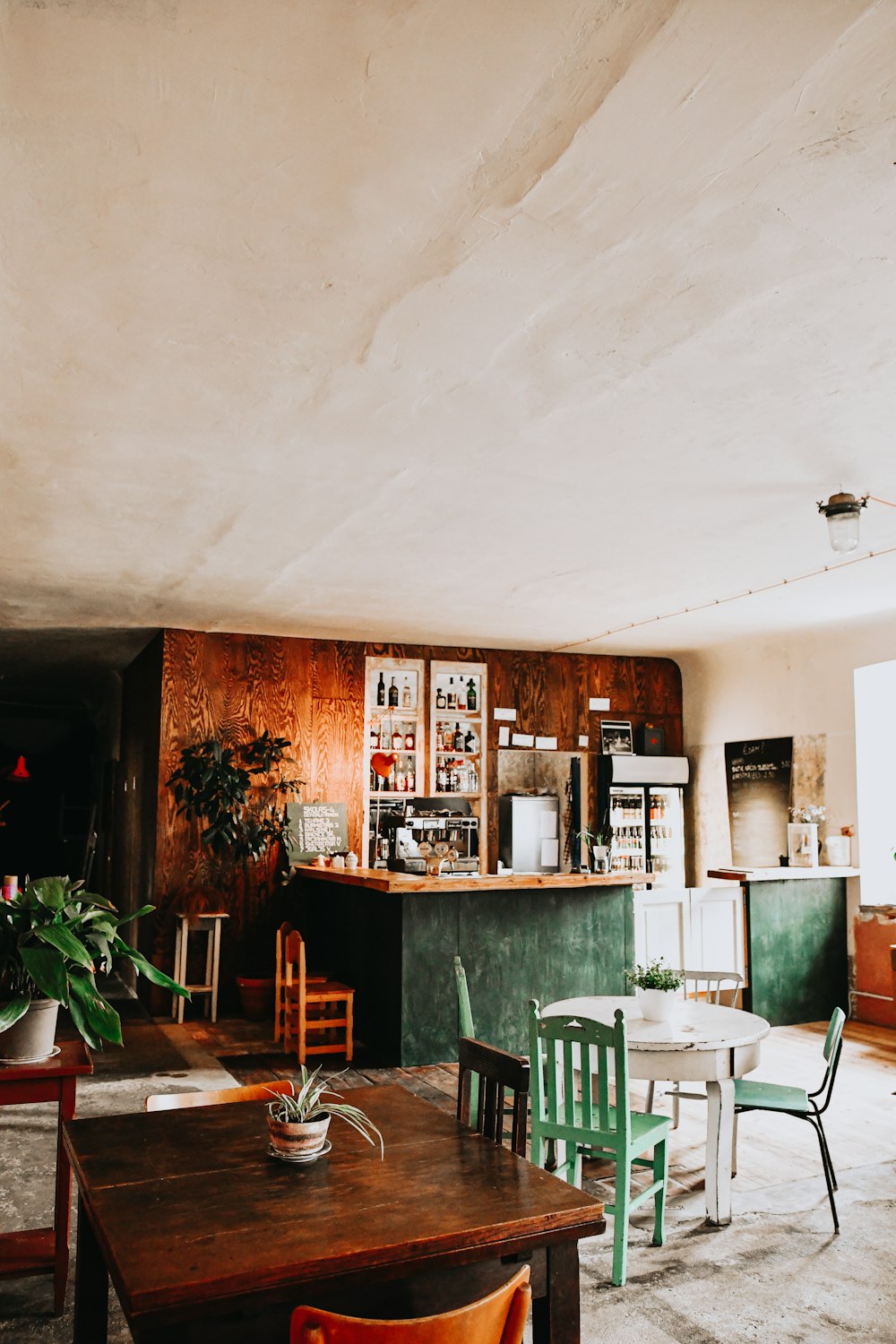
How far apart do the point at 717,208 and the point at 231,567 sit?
4.44 m

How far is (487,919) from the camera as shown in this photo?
21.7 feet

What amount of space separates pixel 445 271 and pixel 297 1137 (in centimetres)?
239

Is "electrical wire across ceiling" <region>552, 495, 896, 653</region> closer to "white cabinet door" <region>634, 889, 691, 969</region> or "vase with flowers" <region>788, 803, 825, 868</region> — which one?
"vase with flowers" <region>788, 803, 825, 868</region>

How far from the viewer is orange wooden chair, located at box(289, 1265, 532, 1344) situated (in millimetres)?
1564

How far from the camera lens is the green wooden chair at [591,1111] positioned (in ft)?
11.5

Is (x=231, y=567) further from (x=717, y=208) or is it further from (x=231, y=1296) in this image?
(x=231, y=1296)

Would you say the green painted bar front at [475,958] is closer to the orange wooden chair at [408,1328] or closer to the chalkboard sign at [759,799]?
the chalkboard sign at [759,799]

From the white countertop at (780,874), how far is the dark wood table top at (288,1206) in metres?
5.47

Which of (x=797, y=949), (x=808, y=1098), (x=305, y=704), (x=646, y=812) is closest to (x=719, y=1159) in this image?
(x=808, y=1098)

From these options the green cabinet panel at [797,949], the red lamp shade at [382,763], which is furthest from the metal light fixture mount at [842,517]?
the red lamp shade at [382,763]

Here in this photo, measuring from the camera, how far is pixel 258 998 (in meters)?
8.05

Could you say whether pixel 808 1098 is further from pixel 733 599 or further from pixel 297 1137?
pixel 733 599

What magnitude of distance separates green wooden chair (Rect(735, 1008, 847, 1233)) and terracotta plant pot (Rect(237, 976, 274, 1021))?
459cm

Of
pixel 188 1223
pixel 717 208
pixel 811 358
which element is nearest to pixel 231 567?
pixel 811 358
